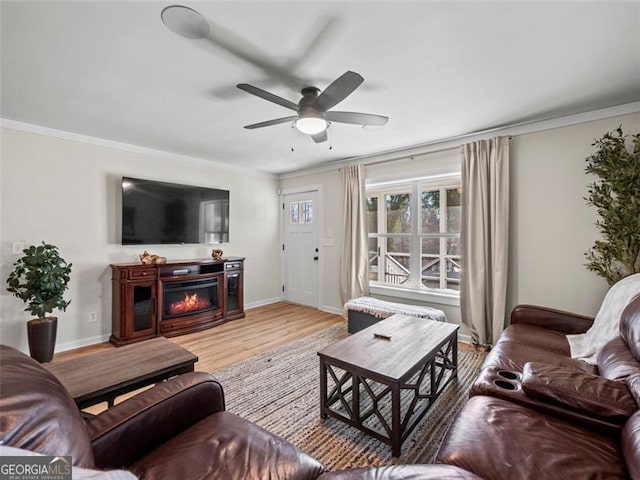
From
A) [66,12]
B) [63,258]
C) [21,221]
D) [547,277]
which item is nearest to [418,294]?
[547,277]

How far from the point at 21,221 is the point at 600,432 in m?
4.72

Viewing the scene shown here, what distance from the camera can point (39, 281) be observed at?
2756 mm

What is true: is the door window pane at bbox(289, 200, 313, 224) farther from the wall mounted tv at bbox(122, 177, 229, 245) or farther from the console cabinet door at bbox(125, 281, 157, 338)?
the console cabinet door at bbox(125, 281, 157, 338)

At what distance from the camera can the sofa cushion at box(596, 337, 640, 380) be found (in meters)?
1.44

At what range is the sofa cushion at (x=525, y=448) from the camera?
1.00m

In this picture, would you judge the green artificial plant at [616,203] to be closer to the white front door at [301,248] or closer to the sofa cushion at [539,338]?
the sofa cushion at [539,338]

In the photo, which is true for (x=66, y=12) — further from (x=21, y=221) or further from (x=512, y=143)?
(x=512, y=143)

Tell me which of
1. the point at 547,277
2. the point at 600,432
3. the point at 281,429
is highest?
the point at 547,277

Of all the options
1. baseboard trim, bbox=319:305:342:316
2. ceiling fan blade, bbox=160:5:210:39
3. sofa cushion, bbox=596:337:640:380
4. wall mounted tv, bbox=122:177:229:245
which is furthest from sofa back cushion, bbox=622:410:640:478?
wall mounted tv, bbox=122:177:229:245

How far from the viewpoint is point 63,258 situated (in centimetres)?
323

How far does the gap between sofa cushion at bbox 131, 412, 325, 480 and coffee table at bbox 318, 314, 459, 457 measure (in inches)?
29.9

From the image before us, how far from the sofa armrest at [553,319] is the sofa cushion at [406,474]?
2004 millimetres

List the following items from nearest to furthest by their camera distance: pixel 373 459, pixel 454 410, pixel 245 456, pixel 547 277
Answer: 1. pixel 245 456
2. pixel 373 459
3. pixel 454 410
4. pixel 547 277

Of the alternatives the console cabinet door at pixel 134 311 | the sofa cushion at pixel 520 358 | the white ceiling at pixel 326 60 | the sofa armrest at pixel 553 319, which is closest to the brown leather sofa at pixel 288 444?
the sofa cushion at pixel 520 358
